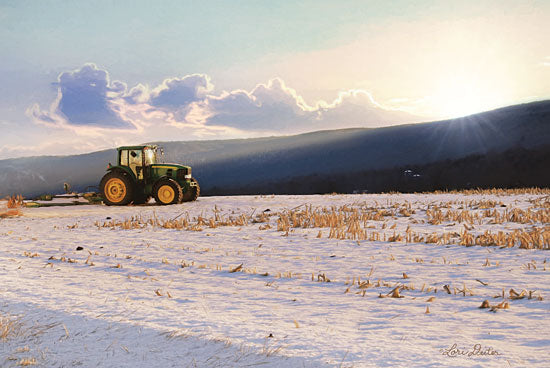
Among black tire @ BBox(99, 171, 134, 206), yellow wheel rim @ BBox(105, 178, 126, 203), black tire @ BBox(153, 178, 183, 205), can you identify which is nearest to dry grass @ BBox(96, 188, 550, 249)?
black tire @ BBox(153, 178, 183, 205)

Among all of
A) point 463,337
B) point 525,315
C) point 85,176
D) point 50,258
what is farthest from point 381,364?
point 85,176

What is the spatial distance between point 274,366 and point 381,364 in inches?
26.8

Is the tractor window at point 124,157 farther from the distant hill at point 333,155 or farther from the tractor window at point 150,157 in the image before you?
the distant hill at point 333,155

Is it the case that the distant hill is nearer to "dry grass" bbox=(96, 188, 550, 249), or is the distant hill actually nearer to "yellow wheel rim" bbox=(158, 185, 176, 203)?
"yellow wheel rim" bbox=(158, 185, 176, 203)

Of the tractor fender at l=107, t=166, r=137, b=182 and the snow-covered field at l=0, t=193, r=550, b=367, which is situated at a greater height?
the tractor fender at l=107, t=166, r=137, b=182

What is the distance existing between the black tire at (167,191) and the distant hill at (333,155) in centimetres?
3681

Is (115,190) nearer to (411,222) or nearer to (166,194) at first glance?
(166,194)

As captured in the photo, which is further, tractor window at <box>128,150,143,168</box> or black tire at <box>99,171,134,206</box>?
tractor window at <box>128,150,143,168</box>

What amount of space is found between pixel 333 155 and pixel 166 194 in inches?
2136

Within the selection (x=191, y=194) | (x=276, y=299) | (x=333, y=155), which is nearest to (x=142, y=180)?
(x=191, y=194)

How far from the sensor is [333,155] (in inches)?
2758
